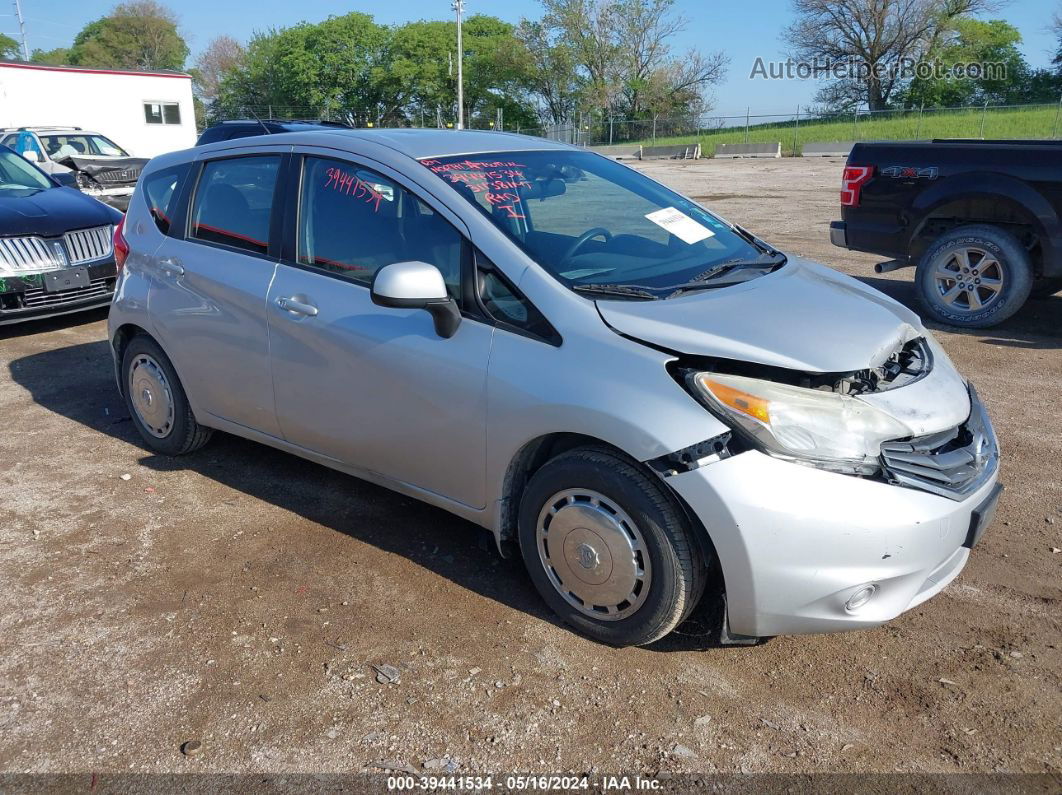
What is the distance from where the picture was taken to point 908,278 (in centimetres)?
990

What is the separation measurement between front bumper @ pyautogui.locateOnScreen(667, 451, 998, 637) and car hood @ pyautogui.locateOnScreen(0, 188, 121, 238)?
6988 millimetres

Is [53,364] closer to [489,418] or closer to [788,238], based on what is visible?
[489,418]

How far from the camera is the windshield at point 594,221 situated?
3312 millimetres

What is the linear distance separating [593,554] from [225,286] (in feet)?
7.46

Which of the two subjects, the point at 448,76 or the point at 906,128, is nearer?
the point at 906,128

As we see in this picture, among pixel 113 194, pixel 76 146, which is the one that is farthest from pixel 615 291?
pixel 76 146

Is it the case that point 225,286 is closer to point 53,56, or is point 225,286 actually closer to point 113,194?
point 113,194

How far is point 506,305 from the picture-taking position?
125 inches

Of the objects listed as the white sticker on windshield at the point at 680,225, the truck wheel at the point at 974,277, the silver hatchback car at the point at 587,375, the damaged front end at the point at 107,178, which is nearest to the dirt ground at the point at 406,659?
the silver hatchback car at the point at 587,375

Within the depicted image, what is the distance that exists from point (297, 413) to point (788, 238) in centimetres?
1010

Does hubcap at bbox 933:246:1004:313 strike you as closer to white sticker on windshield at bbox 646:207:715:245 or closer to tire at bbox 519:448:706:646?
white sticker on windshield at bbox 646:207:715:245

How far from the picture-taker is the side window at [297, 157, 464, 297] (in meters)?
3.41

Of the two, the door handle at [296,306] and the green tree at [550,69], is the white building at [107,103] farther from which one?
the green tree at [550,69]

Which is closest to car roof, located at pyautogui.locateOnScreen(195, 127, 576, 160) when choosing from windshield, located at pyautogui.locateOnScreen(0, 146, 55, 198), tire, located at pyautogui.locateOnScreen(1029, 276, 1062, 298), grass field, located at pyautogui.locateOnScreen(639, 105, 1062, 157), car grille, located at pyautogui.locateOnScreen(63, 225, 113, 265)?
car grille, located at pyautogui.locateOnScreen(63, 225, 113, 265)
